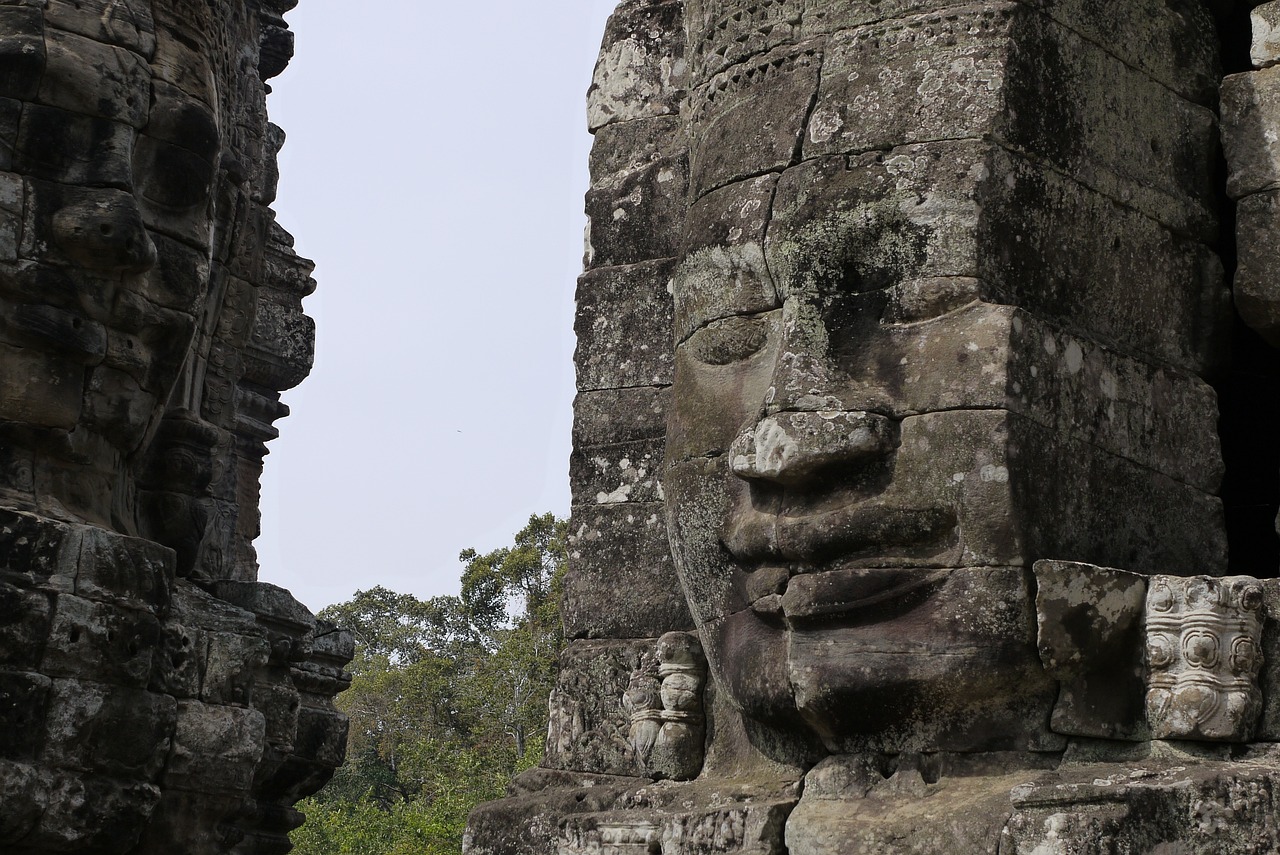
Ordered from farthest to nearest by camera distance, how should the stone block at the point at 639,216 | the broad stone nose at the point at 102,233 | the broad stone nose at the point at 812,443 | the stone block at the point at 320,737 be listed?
the stone block at the point at 320,737 → the broad stone nose at the point at 102,233 → the stone block at the point at 639,216 → the broad stone nose at the point at 812,443

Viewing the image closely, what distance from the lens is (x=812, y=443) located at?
5262 millimetres

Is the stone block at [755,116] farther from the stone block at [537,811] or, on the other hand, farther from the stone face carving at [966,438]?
the stone block at [537,811]

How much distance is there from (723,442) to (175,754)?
3.33 metres

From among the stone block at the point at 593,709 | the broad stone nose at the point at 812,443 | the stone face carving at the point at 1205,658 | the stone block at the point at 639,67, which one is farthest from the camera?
the stone block at the point at 639,67

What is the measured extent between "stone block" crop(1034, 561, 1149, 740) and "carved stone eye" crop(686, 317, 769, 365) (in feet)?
4.05

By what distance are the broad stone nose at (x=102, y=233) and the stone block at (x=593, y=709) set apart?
2.59 meters

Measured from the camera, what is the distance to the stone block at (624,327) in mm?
6988

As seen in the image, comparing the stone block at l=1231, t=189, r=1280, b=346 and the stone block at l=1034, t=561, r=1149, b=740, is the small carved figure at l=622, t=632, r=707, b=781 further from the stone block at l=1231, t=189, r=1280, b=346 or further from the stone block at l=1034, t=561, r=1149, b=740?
the stone block at l=1231, t=189, r=1280, b=346

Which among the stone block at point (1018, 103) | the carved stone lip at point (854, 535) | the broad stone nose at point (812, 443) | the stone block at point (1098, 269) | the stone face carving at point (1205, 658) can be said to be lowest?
the stone face carving at point (1205, 658)

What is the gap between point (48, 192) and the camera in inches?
302

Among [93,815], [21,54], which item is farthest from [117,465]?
[21,54]

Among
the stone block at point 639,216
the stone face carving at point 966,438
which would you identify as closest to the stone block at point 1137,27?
the stone face carving at point 966,438

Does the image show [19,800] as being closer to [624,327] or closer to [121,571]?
[121,571]

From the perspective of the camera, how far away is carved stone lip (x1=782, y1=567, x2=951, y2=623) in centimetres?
509
